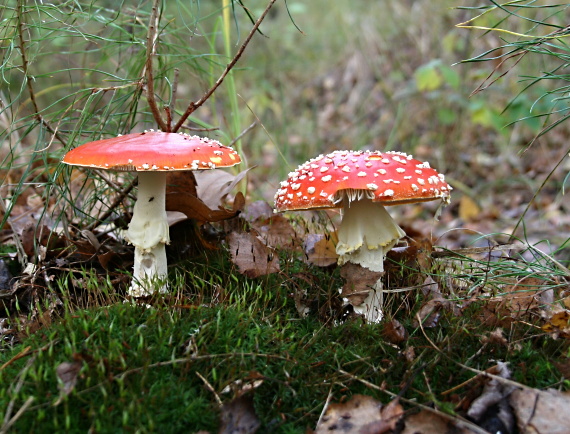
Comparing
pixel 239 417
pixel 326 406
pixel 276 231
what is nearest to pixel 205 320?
pixel 239 417

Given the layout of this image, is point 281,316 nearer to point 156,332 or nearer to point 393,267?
point 156,332

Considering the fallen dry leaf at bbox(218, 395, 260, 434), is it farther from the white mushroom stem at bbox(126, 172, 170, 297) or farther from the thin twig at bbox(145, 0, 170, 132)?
the thin twig at bbox(145, 0, 170, 132)

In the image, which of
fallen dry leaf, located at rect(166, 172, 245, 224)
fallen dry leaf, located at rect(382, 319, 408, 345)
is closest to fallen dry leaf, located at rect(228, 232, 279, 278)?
fallen dry leaf, located at rect(166, 172, 245, 224)

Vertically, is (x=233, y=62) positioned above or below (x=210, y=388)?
above

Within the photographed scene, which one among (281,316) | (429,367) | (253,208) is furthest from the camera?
(253,208)

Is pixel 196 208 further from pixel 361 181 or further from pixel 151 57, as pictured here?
pixel 361 181

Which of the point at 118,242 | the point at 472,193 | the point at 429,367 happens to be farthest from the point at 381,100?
the point at 429,367

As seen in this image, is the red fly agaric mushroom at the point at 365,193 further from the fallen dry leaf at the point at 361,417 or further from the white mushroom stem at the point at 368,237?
the fallen dry leaf at the point at 361,417
